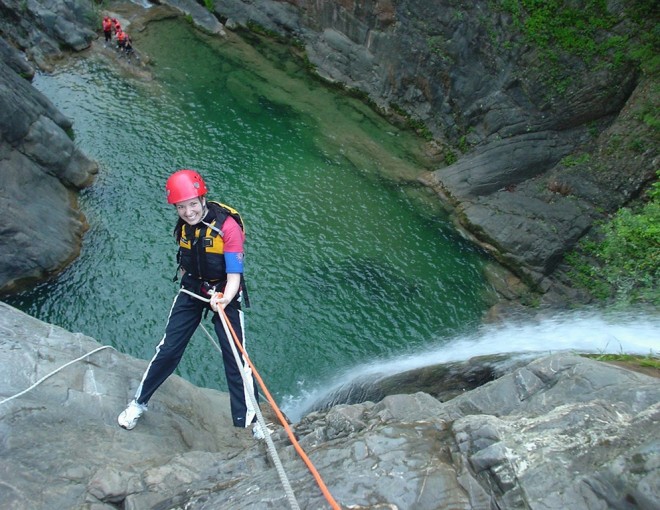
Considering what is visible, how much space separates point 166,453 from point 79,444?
984 millimetres

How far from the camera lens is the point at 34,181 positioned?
1275cm

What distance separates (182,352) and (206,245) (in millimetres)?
1349

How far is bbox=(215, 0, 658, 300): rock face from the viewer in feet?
50.1

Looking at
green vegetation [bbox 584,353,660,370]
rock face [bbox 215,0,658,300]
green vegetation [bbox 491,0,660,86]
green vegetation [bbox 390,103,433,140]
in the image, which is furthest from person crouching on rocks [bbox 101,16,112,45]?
green vegetation [bbox 584,353,660,370]

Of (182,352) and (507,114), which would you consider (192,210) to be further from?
(507,114)

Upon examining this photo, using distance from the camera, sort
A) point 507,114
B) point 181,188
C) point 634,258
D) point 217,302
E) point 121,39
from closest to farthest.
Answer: point 181,188 < point 217,302 < point 634,258 < point 507,114 < point 121,39

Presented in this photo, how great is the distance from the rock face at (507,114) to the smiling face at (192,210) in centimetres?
1206

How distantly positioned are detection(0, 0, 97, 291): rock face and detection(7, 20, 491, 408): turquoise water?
47 cm

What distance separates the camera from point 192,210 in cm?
526

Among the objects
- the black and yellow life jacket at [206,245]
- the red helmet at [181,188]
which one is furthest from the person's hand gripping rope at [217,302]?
the red helmet at [181,188]

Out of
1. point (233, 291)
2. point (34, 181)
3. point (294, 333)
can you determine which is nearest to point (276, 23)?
point (34, 181)

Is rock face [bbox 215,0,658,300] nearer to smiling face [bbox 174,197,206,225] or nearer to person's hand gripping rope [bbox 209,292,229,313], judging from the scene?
person's hand gripping rope [bbox 209,292,229,313]

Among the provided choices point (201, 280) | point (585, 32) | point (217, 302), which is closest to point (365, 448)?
point (217, 302)

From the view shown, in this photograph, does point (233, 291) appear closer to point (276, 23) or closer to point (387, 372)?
point (387, 372)
